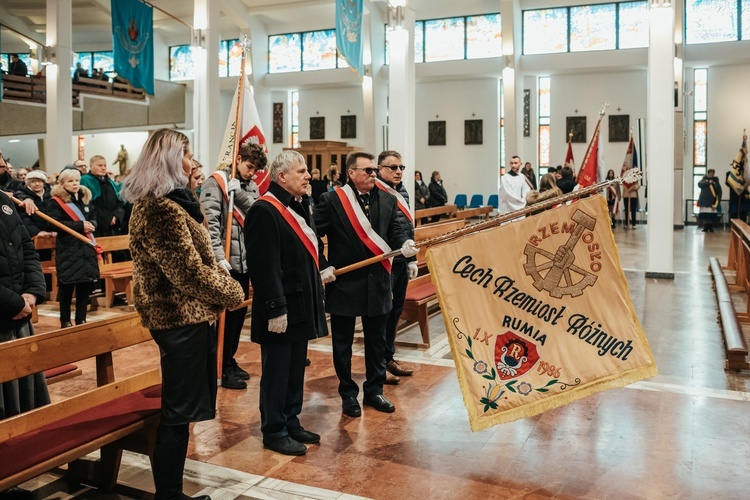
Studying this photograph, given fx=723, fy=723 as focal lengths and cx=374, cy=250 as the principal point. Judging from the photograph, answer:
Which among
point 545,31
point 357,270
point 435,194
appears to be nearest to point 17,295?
point 357,270

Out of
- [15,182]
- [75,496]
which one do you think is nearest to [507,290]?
[75,496]

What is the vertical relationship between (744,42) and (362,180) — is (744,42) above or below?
above

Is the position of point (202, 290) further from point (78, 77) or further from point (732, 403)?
point (78, 77)

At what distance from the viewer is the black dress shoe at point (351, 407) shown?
437 centimetres

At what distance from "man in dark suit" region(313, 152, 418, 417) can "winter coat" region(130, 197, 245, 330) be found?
1.46 meters

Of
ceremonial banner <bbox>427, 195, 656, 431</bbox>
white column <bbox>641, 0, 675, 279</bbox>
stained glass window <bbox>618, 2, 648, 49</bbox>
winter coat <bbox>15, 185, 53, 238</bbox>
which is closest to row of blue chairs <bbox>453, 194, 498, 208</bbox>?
stained glass window <bbox>618, 2, 648, 49</bbox>

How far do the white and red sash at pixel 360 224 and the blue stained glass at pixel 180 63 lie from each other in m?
23.6

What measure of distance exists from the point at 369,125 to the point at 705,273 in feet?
40.7

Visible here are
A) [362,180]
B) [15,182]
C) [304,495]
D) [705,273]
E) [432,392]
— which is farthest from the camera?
[705,273]

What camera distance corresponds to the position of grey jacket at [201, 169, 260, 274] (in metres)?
4.73

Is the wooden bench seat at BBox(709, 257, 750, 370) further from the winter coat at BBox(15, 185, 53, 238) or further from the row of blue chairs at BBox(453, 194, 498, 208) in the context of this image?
the row of blue chairs at BBox(453, 194, 498, 208)

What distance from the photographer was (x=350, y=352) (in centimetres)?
444

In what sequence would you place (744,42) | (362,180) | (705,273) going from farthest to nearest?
1. (744,42)
2. (705,273)
3. (362,180)

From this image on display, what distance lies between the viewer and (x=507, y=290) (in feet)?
12.1
